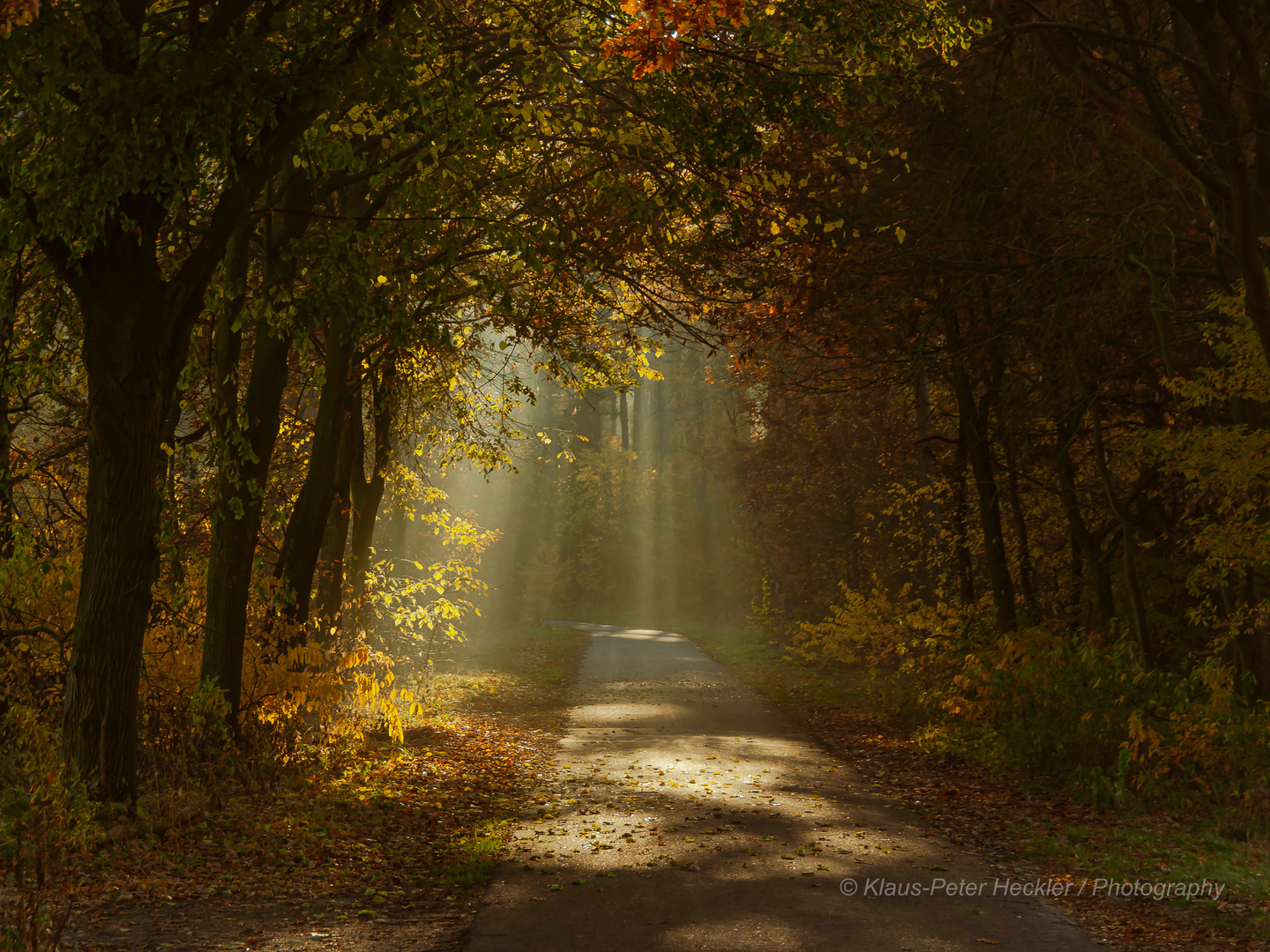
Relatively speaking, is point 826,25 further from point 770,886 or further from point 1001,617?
point 1001,617

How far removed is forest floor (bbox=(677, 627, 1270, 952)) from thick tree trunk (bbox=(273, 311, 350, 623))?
6855 millimetres

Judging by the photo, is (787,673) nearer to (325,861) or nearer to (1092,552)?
(1092,552)

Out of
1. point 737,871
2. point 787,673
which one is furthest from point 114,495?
point 787,673

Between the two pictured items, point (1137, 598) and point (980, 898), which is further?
point (1137, 598)

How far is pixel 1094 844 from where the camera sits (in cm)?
754

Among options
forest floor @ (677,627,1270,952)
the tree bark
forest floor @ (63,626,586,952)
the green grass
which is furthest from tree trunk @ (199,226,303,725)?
the green grass

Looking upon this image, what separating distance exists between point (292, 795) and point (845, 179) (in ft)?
29.4

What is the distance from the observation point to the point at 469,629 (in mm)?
37688

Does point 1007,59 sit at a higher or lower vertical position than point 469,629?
higher

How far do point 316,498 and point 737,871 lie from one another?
7150 millimetres

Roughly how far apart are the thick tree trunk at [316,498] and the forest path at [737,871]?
371cm

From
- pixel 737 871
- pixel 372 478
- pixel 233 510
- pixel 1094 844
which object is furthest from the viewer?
pixel 372 478

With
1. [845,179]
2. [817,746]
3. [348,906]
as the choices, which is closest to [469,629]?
[817,746]

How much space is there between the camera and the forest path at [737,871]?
5.42 m
